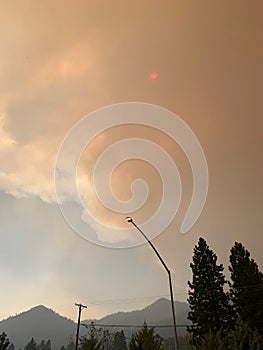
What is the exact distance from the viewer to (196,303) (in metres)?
46.3

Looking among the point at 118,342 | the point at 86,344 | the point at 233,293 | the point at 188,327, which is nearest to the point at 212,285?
the point at 233,293

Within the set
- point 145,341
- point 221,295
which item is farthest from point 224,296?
point 145,341

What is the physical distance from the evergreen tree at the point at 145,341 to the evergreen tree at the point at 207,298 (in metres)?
22.2

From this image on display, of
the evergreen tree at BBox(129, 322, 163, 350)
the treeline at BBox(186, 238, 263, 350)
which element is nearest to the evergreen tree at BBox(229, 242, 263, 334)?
the treeline at BBox(186, 238, 263, 350)

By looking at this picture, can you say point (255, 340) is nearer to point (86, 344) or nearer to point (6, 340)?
point (86, 344)

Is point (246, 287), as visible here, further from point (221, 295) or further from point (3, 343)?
point (3, 343)

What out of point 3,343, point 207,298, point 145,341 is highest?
point 207,298

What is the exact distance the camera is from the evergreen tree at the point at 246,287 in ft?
138

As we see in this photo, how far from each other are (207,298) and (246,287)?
5.42 metres

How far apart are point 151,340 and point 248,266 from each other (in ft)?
93.8

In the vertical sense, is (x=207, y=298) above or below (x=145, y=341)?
above

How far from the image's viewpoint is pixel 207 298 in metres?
46.5

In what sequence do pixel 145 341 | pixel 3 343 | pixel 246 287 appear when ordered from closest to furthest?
pixel 145 341
pixel 3 343
pixel 246 287

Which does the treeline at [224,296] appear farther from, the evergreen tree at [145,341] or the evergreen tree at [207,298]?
the evergreen tree at [145,341]
